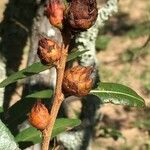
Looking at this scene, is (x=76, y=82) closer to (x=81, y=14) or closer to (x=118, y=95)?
(x=81, y=14)

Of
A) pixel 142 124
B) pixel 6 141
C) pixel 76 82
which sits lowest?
pixel 6 141

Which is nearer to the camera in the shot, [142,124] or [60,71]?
[60,71]

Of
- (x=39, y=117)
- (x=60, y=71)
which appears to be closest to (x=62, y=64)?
(x=60, y=71)

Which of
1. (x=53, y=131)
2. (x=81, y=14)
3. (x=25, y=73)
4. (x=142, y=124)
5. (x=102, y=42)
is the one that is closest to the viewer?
(x=81, y=14)

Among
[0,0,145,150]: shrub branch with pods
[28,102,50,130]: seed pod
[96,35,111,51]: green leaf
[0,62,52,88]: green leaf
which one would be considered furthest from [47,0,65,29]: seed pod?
[96,35,111,51]: green leaf

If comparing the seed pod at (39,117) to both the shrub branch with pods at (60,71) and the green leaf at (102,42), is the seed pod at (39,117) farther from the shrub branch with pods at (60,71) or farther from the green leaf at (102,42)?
the green leaf at (102,42)

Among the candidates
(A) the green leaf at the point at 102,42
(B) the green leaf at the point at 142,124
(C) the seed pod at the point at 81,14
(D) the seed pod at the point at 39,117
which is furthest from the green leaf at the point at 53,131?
(A) the green leaf at the point at 102,42

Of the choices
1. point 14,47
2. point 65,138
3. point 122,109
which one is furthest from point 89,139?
point 122,109
